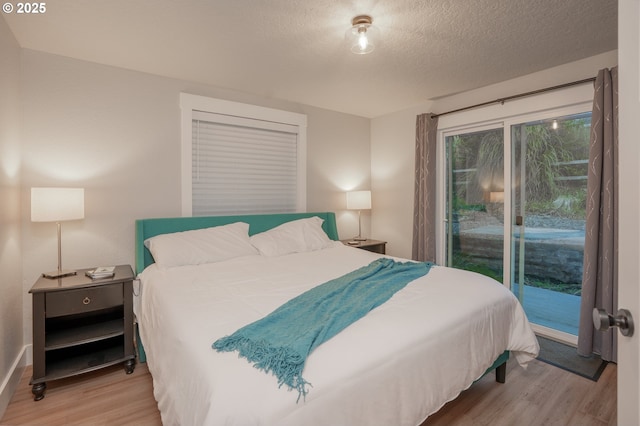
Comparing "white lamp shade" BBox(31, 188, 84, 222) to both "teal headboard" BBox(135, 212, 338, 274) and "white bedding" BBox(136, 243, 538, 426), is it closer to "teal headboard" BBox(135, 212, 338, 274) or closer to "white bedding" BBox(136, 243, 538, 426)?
"teal headboard" BBox(135, 212, 338, 274)

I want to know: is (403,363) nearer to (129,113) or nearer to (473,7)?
(473,7)

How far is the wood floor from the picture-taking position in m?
1.80

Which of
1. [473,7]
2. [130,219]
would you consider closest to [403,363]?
[473,7]

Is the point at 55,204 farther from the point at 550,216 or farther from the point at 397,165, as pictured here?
the point at 550,216

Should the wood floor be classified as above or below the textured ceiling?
below

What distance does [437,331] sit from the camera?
1.45 metres

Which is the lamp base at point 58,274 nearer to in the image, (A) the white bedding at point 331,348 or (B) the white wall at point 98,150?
(B) the white wall at point 98,150

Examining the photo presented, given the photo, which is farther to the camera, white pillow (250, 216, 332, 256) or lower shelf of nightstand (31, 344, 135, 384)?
white pillow (250, 216, 332, 256)

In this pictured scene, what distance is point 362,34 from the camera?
208 cm

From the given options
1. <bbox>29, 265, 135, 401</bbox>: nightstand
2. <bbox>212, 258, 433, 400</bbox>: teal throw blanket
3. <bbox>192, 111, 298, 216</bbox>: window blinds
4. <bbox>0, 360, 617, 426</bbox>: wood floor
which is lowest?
<bbox>0, 360, 617, 426</bbox>: wood floor

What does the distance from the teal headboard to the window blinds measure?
20 centimetres

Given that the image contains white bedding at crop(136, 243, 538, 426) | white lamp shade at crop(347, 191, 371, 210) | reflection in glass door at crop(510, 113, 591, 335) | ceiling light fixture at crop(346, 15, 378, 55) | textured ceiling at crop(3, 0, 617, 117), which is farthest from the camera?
white lamp shade at crop(347, 191, 371, 210)

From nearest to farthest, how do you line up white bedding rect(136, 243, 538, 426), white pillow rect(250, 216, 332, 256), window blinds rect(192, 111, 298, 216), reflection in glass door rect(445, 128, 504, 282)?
white bedding rect(136, 243, 538, 426) < white pillow rect(250, 216, 332, 256) < window blinds rect(192, 111, 298, 216) < reflection in glass door rect(445, 128, 504, 282)

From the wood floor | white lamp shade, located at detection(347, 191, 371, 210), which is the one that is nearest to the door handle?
the wood floor
